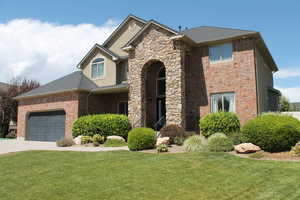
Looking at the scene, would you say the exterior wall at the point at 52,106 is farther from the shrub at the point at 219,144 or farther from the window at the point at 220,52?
the shrub at the point at 219,144

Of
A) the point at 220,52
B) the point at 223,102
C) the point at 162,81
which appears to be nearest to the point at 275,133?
Answer: the point at 223,102

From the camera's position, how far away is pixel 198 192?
5801 millimetres

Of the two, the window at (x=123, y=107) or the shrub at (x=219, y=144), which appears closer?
the shrub at (x=219, y=144)

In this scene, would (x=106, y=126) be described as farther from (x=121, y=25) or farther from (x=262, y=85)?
(x=262, y=85)

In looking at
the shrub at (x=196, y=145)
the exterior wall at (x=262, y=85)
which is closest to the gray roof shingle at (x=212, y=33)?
the exterior wall at (x=262, y=85)

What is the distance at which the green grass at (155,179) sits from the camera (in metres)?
5.77

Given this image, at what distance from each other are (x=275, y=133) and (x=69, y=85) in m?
17.5

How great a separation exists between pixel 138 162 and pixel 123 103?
14.2 metres

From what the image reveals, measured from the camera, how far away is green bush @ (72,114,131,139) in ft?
58.6

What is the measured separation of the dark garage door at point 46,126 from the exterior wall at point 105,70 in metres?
4.48

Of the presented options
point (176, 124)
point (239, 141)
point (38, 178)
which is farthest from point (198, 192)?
point (176, 124)

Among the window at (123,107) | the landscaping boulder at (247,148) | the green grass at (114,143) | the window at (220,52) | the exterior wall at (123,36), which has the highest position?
the exterior wall at (123,36)

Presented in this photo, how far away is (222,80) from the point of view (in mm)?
16859

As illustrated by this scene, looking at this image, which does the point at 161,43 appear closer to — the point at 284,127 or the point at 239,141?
the point at 239,141
